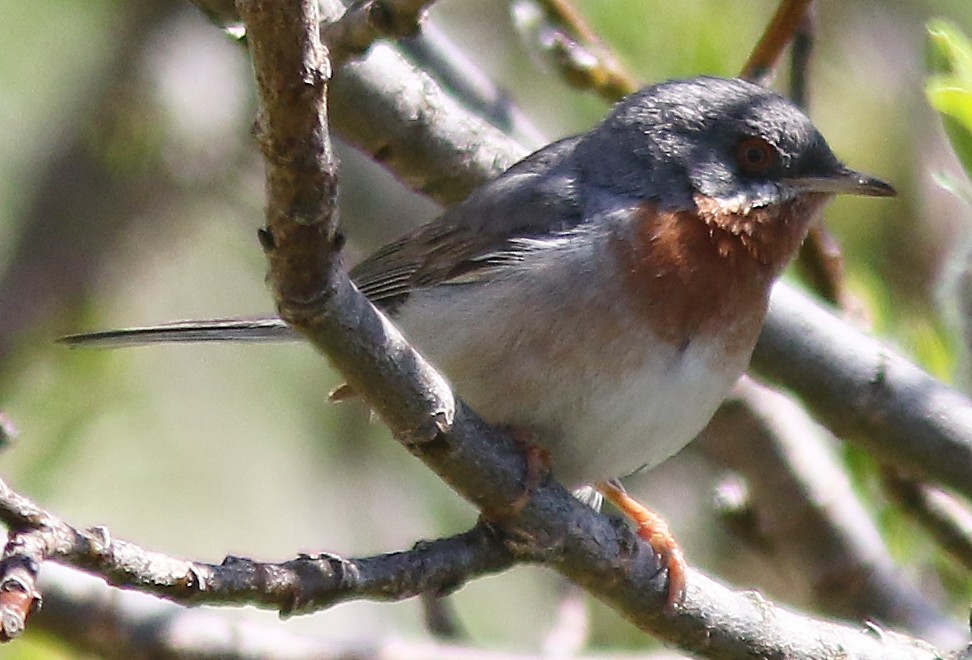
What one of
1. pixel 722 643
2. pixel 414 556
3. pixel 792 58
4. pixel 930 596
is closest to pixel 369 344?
pixel 414 556

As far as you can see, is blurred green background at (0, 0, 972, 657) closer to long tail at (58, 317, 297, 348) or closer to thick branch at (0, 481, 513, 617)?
long tail at (58, 317, 297, 348)

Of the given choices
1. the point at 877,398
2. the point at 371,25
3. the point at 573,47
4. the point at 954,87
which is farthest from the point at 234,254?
the point at 371,25

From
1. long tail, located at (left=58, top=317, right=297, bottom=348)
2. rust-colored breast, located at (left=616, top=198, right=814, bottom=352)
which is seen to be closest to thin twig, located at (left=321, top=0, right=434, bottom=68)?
rust-colored breast, located at (left=616, top=198, right=814, bottom=352)

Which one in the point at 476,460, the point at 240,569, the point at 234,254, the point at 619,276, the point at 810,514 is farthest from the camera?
the point at 234,254

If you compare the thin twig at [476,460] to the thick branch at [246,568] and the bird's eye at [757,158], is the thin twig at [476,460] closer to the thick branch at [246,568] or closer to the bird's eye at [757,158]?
the thick branch at [246,568]

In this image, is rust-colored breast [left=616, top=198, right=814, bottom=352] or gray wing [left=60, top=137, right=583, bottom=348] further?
gray wing [left=60, top=137, right=583, bottom=348]

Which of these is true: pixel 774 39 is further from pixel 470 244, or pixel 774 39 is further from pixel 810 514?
pixel 810 514

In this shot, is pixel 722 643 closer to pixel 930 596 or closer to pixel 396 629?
pixel 930 596
